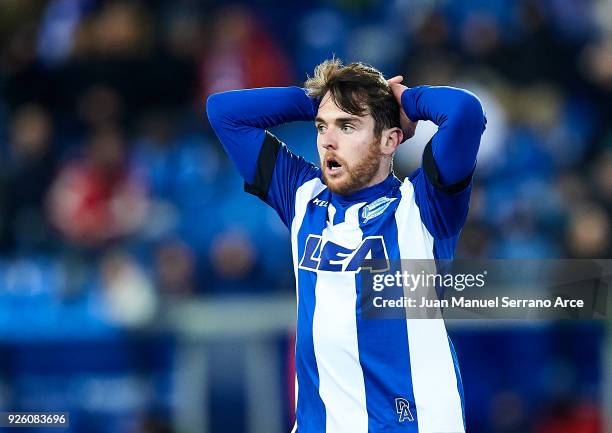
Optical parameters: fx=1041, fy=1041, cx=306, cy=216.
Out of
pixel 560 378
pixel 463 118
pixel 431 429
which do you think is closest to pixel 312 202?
pixel 463 118

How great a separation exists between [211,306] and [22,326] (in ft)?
4.40

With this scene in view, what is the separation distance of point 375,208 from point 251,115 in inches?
30.3

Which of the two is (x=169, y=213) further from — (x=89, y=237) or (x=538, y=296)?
(x=538, y=296)

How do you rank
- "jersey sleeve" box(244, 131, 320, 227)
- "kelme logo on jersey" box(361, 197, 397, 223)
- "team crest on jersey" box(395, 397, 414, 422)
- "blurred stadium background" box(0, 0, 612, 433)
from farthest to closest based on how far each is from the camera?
"blurred stadium background" box(0, 0, 612, 433) → "jersey sleeve" box(244, 131, 320, 227) → "kelme logo on jersey" box(361, 197, 397, 223) → "team crest on jersey" box(395, 397, 414, 422)

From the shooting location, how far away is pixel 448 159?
3.82 meters

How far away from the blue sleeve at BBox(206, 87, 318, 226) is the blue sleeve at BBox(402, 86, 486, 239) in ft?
1.97

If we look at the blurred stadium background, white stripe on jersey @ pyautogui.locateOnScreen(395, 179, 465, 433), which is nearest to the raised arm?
white stripe on jersey @ pyautogui.locateOnScreen(395, 179, 465, 433)

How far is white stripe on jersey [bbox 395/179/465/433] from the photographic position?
3.79m

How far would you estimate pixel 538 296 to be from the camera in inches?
232

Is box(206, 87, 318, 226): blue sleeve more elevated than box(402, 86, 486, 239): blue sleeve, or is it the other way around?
box(206, 87, 318, 226): blue sleeve

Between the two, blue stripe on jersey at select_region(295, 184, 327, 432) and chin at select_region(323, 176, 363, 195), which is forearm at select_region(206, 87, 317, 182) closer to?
chin at select_region(323, 176, 363, 195)

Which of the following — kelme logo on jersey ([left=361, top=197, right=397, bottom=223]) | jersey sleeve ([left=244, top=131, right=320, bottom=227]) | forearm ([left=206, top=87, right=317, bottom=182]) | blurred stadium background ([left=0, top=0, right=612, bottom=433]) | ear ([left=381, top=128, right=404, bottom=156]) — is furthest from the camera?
blurred stadium background ([left=0, top=0, right=612, bottom=433])

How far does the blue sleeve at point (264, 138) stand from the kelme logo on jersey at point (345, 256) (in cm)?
34

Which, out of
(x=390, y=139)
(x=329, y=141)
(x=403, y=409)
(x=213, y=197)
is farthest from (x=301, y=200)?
(x=213, y=197)
